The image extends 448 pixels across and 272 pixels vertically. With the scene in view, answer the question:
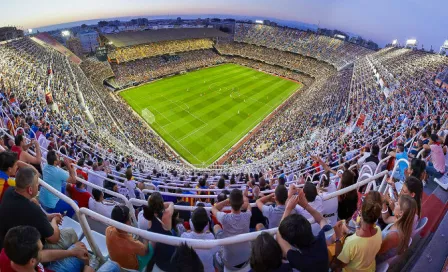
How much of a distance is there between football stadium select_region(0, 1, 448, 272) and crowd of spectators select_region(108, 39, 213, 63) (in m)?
0.55

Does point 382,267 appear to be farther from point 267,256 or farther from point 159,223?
point 159,223

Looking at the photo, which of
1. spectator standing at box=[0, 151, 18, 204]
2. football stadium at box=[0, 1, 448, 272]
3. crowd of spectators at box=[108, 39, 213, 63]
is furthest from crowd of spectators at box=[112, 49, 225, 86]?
spectator standing at box=[0, 151, 18, 204]

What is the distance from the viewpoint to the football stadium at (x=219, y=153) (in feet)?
9.69

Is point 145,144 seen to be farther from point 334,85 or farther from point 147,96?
point 334,85

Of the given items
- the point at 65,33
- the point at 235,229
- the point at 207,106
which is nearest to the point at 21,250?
the point at 235,229

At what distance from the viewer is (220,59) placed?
64188 mm

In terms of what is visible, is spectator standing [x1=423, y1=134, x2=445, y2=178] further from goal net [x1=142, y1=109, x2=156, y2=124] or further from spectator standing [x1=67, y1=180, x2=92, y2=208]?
goal net [x1=142, y1=109, x2=156, y2=124]

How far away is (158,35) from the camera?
63031 mm

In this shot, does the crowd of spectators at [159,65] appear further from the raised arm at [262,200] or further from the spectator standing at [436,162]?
the spectator standing at [436,162]

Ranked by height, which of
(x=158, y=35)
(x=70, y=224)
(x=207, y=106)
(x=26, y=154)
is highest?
(x=158, y=35)

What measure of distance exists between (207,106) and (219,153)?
13.2 m

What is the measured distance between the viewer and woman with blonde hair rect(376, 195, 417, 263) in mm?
3064

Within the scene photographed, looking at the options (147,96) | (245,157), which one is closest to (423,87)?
(245,157)

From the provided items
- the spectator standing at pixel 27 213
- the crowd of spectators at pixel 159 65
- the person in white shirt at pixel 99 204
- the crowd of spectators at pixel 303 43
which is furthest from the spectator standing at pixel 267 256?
Result: the crowd of spectators at pixel 303 43
